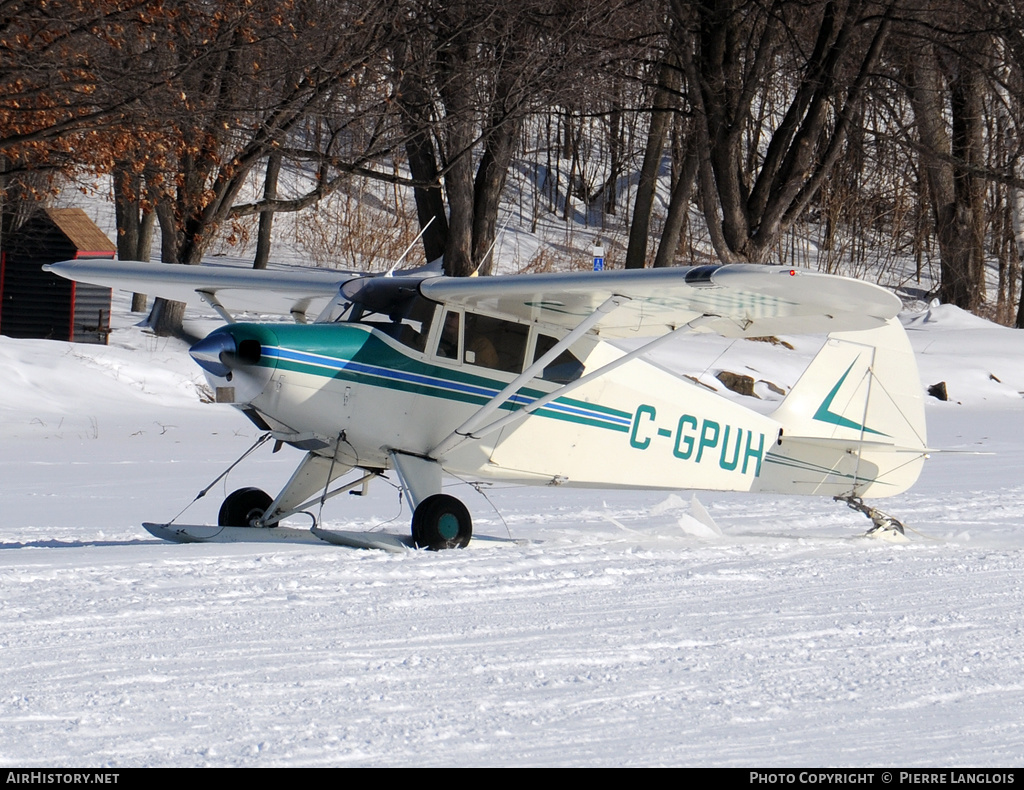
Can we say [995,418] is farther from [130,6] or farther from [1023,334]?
[130,6]

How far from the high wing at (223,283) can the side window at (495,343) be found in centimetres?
99

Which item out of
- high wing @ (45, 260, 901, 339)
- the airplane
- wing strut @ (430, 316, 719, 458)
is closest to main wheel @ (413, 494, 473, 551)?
the airplane

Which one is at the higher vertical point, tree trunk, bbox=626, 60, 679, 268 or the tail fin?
tree trunk, bbox=626, 60, 679, 268

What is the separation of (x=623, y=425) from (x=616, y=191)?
41.0 m

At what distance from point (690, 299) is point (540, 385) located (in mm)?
1300

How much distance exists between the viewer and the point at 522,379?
24.9 ft

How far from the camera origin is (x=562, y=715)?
383 centimetres

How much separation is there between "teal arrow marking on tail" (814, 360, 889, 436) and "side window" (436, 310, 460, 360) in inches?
130

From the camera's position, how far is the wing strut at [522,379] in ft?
24.0

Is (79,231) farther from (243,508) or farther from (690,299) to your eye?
(690,299)

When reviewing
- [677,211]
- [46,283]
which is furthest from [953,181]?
[46,283]

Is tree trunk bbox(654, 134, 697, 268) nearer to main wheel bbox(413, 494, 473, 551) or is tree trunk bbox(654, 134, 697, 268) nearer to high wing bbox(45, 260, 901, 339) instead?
high wing bbox(45, 260, 901, 339)

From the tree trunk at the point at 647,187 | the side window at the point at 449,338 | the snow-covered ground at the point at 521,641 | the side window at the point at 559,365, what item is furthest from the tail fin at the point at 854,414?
the tree trunk at the point at 647,187

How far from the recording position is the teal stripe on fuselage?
280 inches
